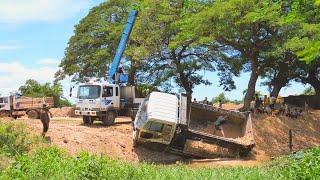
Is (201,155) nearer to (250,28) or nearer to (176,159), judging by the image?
(176,159)

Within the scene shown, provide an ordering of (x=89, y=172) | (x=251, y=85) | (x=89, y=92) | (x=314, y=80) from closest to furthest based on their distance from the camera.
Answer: (x=89, y=172), (x=89, y=92), (x=251, y=85), (x=314, y=80)

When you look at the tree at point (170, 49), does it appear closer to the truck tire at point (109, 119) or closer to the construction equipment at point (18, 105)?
the truck tire at point (109, 119)

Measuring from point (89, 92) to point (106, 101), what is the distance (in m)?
1.09

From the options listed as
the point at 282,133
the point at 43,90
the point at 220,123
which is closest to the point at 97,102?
the point at 220,123

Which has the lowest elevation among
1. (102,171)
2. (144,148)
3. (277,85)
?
(144,148)

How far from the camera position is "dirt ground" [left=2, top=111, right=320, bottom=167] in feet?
82.3

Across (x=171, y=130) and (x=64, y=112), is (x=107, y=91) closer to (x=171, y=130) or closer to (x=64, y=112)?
(x=171, y=130)

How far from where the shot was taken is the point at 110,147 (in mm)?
25969

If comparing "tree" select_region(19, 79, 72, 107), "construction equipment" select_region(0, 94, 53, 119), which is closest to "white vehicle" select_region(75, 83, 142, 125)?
"construction equipment" select_region(0, 94, 53, 119)

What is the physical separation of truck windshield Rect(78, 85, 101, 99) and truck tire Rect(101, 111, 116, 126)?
1.38 meters

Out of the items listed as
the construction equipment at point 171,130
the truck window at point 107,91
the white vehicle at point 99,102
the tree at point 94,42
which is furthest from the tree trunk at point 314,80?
the truck window at point 107,91

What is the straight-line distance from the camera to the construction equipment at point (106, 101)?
101ft

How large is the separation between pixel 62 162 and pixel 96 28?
34.2 m

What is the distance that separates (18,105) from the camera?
35438 millimetres
